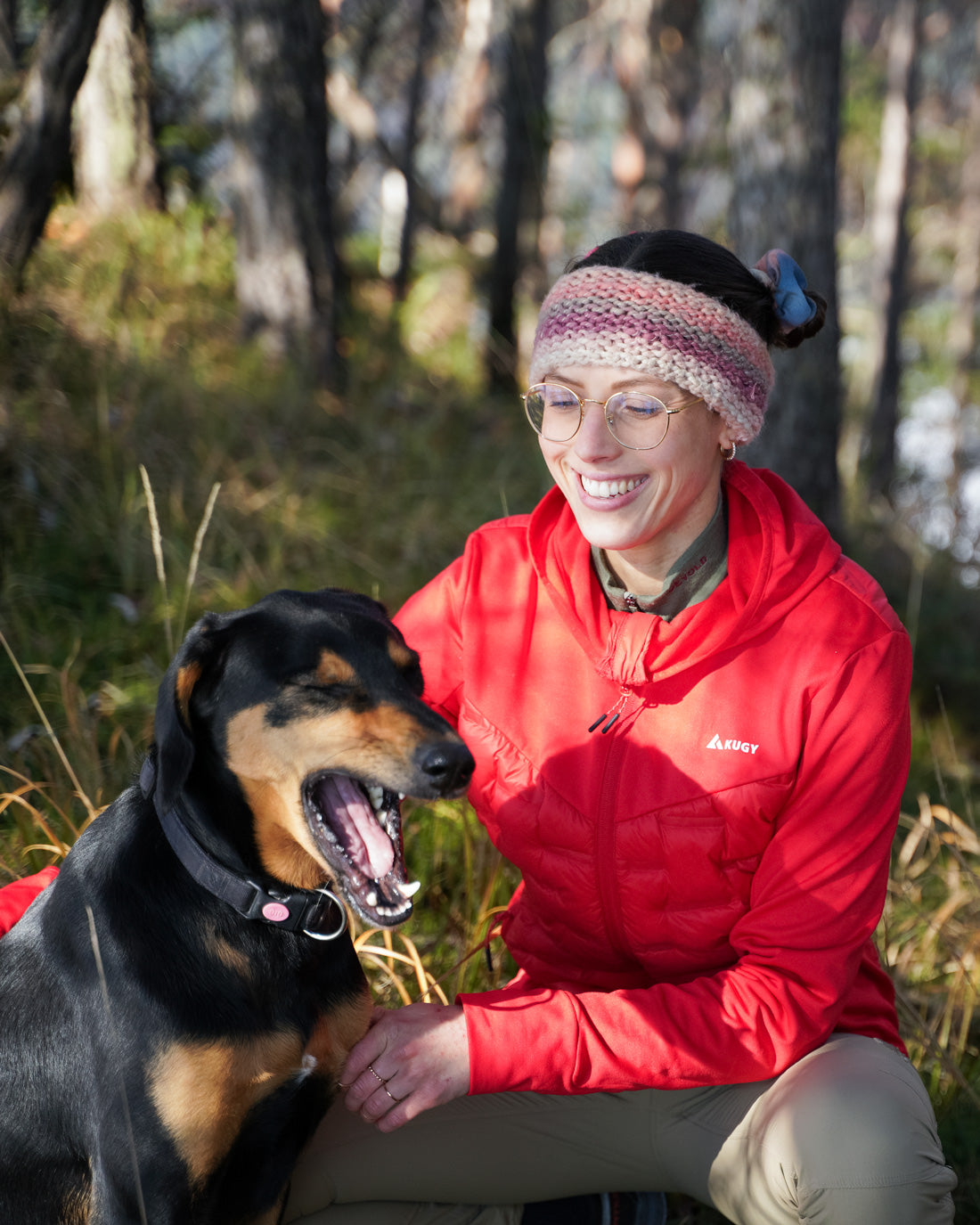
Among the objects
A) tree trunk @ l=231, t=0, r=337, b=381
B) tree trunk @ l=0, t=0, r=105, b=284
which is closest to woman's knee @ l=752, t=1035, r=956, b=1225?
tree trunk @ l=0, t=0, r=105, b=284

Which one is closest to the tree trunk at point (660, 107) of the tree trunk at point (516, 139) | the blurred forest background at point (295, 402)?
the blurred forest background at point (295, 402)

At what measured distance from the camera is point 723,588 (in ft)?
7.31

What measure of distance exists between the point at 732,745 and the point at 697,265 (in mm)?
981

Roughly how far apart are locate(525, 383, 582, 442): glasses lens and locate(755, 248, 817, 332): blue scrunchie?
49cm

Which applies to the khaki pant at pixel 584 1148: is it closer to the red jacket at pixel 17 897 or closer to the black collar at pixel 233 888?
the black collar at pixel 233 888

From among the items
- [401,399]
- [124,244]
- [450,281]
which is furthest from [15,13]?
[450,281]

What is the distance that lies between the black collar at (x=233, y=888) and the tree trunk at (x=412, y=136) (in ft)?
30.3

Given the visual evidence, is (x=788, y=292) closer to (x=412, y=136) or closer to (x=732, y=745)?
(x=732, y=745)

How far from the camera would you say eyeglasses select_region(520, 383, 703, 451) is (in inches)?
85.2

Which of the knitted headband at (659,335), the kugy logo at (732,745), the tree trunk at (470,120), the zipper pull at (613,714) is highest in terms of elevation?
the tree trunk at (470,120)

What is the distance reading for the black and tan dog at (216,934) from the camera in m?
1.84

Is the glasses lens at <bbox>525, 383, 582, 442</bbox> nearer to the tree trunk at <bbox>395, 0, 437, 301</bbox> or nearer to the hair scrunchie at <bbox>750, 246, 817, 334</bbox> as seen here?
the hair scrunchie at <bbox>750, 246, 817, 334</bbox>

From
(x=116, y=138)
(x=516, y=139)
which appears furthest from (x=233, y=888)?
(x=516, y=139)

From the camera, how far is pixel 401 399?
7.11m
